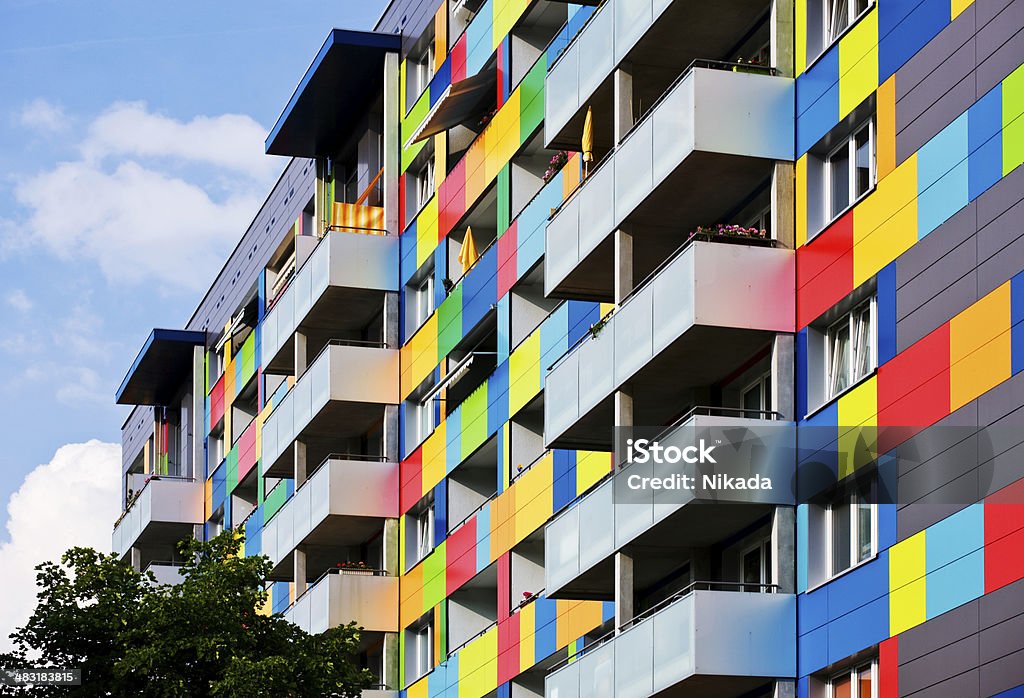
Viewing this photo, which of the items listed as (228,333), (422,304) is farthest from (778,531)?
(228,333)

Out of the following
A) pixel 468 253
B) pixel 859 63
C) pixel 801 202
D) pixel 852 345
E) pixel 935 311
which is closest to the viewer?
pixel 935 311

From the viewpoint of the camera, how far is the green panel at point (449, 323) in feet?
161

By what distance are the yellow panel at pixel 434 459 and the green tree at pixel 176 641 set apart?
7.66m

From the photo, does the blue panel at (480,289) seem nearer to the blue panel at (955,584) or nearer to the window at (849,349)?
the window at (849,349)

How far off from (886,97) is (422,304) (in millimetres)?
24080

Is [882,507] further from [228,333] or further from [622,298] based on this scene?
[228,333]

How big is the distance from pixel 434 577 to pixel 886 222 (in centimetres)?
2175

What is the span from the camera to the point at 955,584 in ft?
88.8

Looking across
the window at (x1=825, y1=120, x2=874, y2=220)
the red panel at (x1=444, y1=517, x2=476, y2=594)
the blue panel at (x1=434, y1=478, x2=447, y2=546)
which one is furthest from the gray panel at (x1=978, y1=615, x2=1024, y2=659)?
the blue panel at (x1=434, y1=478, x2=447, y2=546)

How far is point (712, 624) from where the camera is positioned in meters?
31.2

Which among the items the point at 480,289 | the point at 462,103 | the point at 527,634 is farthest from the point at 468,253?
the point at 527,634

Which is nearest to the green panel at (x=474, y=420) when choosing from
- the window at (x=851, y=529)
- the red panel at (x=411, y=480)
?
the red panel at (x=411, y=480)

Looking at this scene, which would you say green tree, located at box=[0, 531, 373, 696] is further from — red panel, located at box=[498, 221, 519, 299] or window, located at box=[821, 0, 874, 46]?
window, located at box=[821, 0, 874, 46]

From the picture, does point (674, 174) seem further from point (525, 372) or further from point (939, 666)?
point (525, 372)
